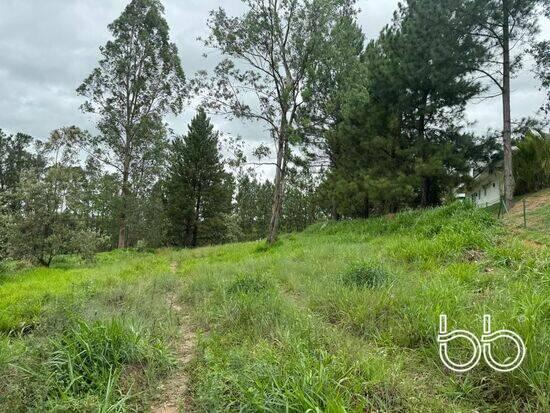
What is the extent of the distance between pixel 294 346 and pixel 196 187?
90.6 ft

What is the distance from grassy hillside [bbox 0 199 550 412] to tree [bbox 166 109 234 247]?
23.5m

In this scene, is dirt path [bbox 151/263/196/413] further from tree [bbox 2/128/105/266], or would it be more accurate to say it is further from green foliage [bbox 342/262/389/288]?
tree [bbox 2/128/105/266]

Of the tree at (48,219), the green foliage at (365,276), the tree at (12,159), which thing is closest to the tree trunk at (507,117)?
the green foliage at (365,276)

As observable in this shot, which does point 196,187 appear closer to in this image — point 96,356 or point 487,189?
point 487,189

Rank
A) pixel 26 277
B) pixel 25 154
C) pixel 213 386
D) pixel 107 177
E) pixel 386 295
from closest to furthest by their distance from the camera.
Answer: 1. pixel 213 386
2. pixel 386 295
3. pixel 26 277
4. pixel 107 177
5. pixel 25 154

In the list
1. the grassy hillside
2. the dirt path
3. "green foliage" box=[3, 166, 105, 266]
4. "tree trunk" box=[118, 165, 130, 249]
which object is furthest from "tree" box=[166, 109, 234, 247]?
the dirt path

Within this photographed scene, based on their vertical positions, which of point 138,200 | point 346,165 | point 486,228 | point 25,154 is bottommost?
point 486,228

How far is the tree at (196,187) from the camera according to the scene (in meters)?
29.0

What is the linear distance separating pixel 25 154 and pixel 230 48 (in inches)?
1365

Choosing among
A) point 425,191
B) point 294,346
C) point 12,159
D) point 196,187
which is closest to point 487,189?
point 425,191

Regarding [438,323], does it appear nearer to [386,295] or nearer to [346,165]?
[386,295]

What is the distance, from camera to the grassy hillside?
252 cm

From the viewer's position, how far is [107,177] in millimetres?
23406

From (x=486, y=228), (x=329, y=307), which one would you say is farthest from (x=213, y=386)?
(x=486, y=228)
